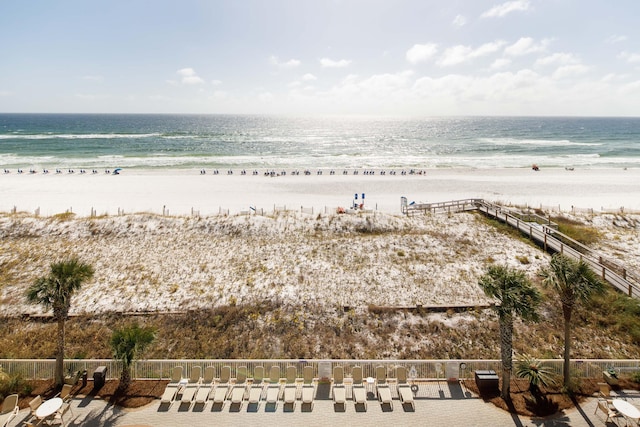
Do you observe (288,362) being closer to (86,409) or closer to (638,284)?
(86,409)

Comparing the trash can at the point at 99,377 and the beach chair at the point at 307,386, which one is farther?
the trash can at the point at 99,377

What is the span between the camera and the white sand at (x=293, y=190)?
37656 millimetres

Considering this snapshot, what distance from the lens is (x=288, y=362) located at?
14219 mm

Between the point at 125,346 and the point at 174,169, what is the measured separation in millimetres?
53679

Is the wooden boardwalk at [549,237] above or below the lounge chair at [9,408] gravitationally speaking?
above

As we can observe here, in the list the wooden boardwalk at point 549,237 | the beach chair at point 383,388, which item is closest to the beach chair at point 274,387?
the beach chair at point 383,388

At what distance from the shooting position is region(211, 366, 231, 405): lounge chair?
12.6m

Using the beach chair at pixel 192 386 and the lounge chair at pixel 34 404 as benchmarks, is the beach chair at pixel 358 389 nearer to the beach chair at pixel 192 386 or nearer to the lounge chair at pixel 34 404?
the beach chair at pixel 192 386

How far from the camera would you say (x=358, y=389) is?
42.0 feet

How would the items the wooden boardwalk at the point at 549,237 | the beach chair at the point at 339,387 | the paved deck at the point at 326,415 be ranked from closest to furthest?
the paved deck at the point at 326,415 → the beach chair at the point at 339,387 → the wooden boardwalk at the point at 549,237

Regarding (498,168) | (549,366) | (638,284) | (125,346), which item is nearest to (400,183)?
(498,168)

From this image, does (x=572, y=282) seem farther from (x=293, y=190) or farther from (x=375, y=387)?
(x=293, y=190)

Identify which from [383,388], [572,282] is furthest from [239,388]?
[572,282]

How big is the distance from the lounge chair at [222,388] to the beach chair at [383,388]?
546 centimetres
